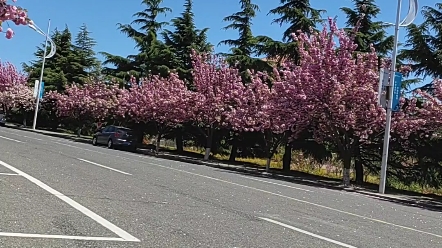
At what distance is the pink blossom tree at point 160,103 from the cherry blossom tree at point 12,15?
26508mm

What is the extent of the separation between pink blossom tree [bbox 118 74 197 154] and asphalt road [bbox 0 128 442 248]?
57.2 feet

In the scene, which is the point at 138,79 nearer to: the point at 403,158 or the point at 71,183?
the point at 403,158

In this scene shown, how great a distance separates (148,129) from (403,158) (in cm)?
2197

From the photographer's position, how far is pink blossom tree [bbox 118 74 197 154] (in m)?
32.1

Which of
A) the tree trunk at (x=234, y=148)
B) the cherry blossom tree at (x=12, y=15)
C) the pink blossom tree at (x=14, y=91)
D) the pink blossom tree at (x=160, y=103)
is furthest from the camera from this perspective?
the pink blossom tree at (x=14, y=91)

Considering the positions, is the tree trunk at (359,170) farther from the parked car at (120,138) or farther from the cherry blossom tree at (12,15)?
the cherry blossom tree at (12,15)

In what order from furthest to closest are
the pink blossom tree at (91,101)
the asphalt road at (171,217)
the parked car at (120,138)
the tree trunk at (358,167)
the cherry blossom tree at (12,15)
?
the pink blossom tree at (91,101) → the parked car at (120,138) → the tree trunk at (358,167) → the asphalt road at (171,217) → the cherry blossom tree at (12,15)

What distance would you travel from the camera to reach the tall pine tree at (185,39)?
41562mm

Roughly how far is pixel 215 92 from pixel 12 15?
26.4 m

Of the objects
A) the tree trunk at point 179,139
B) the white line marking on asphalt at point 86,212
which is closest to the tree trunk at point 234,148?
the tree trunk at point 179,139

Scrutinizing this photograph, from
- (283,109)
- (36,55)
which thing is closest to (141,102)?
(283,109)

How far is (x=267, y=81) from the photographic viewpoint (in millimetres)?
30266

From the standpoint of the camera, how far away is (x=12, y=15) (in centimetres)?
413

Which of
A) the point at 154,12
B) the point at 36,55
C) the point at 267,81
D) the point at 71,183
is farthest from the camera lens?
the point at 36,55
